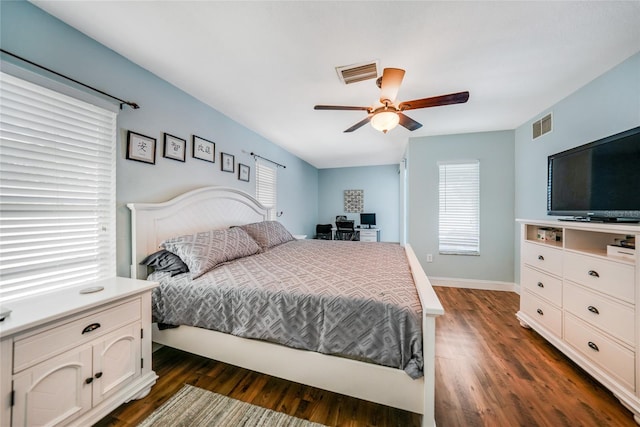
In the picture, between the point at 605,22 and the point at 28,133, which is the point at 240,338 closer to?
the point at 28,133

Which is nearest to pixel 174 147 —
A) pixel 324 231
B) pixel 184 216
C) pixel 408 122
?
pixel 184 216

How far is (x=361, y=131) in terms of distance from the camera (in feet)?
11.3

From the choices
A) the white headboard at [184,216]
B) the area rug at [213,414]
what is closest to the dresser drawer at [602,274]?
the area rug at [213,414]

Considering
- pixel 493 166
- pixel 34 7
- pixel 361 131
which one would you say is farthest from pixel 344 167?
pixel 34 7

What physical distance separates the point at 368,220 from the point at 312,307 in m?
4.72

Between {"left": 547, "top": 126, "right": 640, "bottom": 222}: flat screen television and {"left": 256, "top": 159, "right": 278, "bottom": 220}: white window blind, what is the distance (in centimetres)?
343

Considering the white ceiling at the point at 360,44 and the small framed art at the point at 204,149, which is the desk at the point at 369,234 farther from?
the small framed art at the point at 204,149

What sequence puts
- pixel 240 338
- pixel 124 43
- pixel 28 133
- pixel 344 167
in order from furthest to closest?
pixel 344 167 → pixel 124 43 → pixel 240 338 → pixel 28 133

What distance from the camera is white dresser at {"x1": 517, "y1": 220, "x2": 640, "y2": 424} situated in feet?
4.39

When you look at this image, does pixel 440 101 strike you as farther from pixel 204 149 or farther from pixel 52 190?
pixel 52 190

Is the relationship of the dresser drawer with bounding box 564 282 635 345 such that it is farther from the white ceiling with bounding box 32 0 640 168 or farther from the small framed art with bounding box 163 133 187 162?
the small framed art with bounding box 163 133 187 162

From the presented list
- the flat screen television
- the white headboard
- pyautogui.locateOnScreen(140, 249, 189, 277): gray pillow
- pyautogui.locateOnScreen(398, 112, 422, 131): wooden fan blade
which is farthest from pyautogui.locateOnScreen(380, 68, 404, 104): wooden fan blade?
pyautogui.locateOnScreen(140, 249, 189, 277): gray pillow

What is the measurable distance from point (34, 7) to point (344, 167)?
17.5 ft

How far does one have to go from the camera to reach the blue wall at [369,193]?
5922 millimetres
